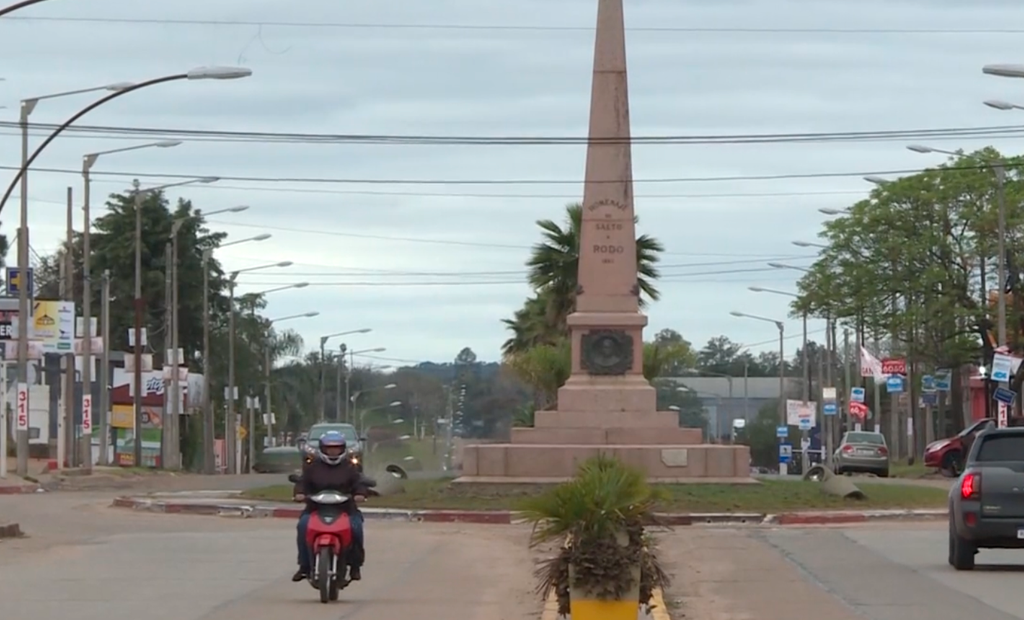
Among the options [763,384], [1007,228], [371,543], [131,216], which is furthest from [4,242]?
[763,384]

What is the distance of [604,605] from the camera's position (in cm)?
1373

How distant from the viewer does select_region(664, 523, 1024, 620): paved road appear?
16.7 m

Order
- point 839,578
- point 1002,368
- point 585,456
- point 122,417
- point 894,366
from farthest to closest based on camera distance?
point 122,417 → point 894,366 → point 1002,368 → point 585,456 → point 839,578

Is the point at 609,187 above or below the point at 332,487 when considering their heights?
above

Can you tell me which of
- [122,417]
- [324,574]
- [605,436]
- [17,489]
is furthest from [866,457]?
[324,574]

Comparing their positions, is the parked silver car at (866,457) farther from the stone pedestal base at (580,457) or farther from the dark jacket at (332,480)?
the dark jacket at (332,480)

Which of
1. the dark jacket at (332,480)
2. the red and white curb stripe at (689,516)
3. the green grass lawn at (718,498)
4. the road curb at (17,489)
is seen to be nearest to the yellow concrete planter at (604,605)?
the dark jacket at (332,480)

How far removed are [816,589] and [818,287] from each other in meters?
42.2

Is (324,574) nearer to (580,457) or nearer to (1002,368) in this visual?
(580,457)

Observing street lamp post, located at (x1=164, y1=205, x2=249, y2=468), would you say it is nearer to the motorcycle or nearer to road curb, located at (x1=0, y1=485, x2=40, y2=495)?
road curb, located at (x1=0, y1=485, x2=40, y2=495)

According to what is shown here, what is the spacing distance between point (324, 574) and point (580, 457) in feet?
62.0

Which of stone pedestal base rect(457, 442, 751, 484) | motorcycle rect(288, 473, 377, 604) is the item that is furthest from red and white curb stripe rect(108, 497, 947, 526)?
motorcycle rect(288, 473, 377, 604)

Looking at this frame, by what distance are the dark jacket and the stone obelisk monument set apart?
18.7 m

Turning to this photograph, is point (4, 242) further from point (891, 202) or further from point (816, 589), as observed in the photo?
point (816, 589)
